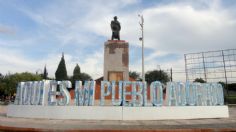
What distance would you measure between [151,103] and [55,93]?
6.39m

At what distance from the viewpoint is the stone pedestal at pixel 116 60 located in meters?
24.8

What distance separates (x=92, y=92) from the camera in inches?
630

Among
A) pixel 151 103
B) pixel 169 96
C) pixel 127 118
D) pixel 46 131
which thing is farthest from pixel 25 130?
pixel 169 96

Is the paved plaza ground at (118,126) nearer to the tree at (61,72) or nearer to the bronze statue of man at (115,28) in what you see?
the bronze statue of man at (115,28)

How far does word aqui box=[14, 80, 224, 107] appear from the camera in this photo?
15.9 meters

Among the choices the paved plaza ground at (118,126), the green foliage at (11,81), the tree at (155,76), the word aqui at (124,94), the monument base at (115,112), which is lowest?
the paved plaza ground at (118,126)

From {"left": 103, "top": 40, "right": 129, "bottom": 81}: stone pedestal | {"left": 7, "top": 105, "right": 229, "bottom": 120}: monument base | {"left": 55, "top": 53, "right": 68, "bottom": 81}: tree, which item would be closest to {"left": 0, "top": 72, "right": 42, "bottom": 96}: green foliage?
{"left": 55, "top": 53, "right": 68, "bottom": 81}: tree

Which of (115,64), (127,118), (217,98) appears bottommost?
(127,118)

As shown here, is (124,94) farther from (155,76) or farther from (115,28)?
(155,76)

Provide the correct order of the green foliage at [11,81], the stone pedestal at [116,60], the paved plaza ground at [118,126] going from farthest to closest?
the green foliage at [11,81], the stone pedestal at [116,60], the paved plaza ground at [118,126]

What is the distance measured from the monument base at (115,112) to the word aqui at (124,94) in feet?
1.00

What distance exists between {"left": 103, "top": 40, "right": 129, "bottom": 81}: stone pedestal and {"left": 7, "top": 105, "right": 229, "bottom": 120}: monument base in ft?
29.9

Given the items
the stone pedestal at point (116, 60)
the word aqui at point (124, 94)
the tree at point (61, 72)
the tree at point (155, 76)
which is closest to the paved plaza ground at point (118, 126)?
the word aqui at point (124, 94)

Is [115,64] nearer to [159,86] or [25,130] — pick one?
[159,86]
